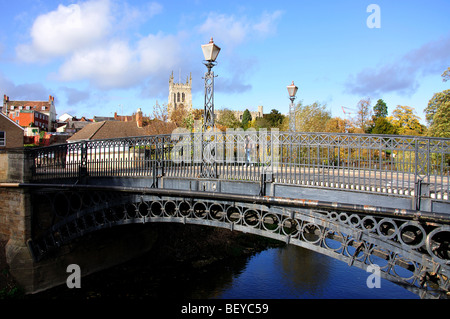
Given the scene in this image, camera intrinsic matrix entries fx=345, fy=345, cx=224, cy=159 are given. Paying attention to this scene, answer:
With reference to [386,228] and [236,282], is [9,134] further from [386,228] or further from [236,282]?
[386,228]

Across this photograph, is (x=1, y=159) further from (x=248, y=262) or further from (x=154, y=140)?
(x=248, y=262)

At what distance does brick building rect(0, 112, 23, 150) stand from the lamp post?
1196 inches

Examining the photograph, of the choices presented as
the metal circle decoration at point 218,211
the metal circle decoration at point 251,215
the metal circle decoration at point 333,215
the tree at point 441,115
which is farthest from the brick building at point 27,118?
the metal circle decoration at point 333,215

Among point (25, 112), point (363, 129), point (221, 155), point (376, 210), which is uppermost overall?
point (25, 112)

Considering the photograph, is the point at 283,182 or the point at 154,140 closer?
the point at 283,182

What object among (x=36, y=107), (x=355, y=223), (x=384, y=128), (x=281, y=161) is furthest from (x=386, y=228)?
(x=36, y=107)

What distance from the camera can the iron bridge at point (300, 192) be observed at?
6449 millimetres

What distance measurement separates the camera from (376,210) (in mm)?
6531

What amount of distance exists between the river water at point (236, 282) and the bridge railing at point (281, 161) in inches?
207

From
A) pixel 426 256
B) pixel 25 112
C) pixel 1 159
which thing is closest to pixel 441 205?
pixel 426 256

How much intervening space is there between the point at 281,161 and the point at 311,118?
21.8 metres

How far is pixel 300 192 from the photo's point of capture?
26.1 ft

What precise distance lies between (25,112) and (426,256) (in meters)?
67.1
